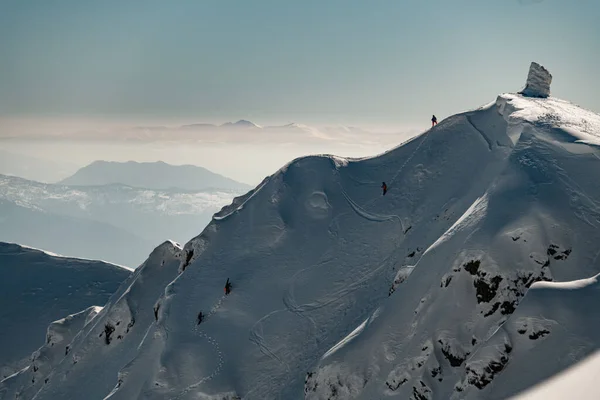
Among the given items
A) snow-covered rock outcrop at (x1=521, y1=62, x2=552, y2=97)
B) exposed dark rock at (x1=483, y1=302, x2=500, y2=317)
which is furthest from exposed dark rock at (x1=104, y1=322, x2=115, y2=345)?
snow-covered rock outcrop at (x1=521, y1=62, x2=552, y2=97)

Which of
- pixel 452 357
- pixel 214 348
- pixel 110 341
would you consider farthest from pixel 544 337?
pixel 110 341

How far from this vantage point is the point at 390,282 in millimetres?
53438

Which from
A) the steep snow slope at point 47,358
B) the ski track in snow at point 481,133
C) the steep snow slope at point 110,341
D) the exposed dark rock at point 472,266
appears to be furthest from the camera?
the steep snow slope at point 47,358

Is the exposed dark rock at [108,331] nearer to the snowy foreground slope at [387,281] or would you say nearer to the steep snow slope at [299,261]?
the snowy foreground slope at [387,281]

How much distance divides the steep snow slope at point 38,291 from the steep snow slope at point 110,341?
32763 mm

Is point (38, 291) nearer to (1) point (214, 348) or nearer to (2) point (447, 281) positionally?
(1) point (214, 348)

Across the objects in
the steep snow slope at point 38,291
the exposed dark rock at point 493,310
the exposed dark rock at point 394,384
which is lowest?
the steep snow slope at point 38,291

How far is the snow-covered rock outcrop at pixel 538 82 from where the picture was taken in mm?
75375

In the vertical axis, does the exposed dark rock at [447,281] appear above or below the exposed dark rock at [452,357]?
above

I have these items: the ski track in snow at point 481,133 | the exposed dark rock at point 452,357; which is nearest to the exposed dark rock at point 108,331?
the exposed dark rock at point 452,357

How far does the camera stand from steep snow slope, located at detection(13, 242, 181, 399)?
67.4 metres

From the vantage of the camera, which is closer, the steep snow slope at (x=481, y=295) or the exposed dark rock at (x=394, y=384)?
the steep snow slope at (x=481, y=295)

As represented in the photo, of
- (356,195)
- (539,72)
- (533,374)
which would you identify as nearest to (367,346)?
(533,374)

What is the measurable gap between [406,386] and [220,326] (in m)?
24.2
